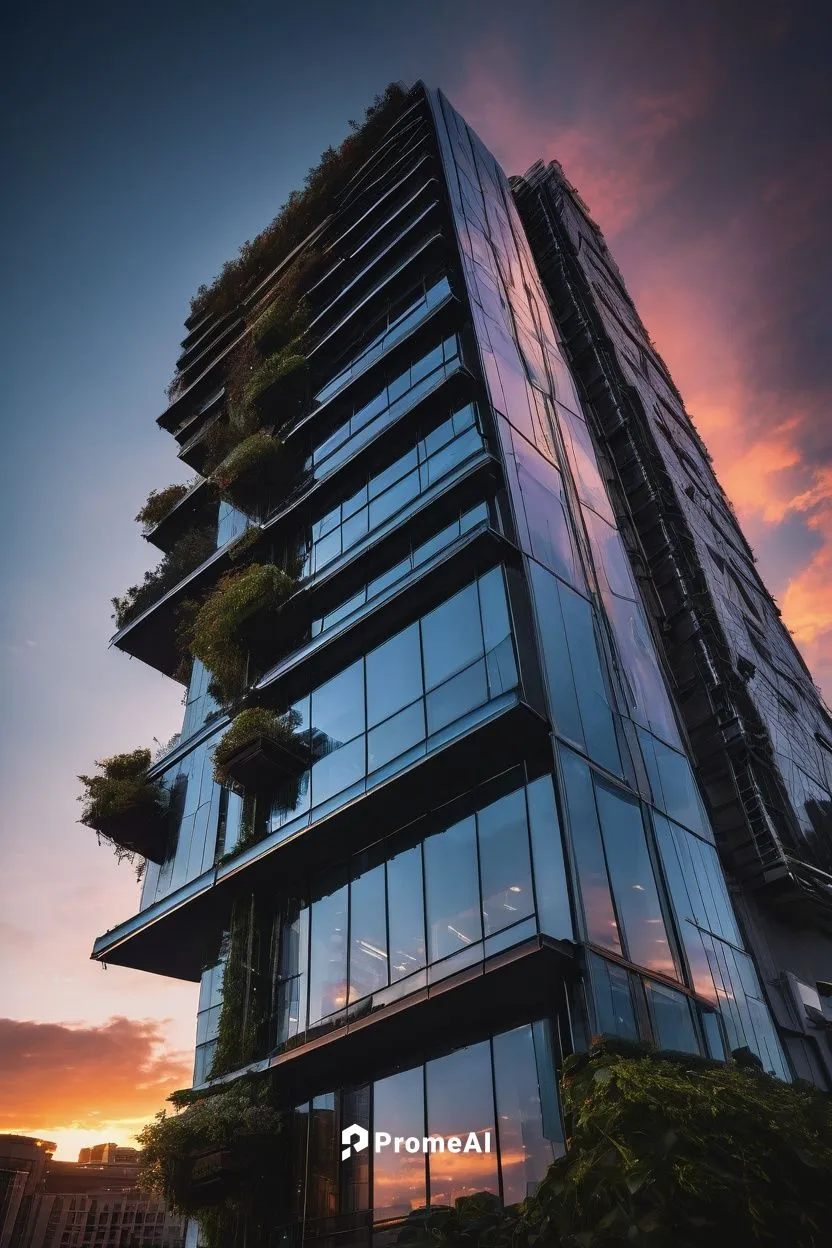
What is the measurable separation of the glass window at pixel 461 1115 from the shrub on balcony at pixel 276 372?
23.3 m

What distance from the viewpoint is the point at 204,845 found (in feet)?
75.7

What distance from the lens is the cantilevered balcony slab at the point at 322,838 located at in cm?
1694

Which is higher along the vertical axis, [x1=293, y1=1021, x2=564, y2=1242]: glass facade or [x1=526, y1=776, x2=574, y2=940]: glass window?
[x1=526, y1=776, x2=574, y2=940]: glass window

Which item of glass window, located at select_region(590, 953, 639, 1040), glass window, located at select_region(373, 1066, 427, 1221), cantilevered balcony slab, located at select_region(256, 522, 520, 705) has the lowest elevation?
glass window, located at select_region(373, 1066, 427, 1221)

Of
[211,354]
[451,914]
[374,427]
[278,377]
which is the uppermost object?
[211,354]

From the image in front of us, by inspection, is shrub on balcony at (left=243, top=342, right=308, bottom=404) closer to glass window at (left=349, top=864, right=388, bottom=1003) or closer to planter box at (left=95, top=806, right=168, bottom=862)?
planter box at (left=95, top=806, right=168, bottom=862)

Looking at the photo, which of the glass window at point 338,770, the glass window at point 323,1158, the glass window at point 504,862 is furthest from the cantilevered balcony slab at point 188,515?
the glass window at point 323,1158

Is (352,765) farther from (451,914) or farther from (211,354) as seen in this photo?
(211,354)

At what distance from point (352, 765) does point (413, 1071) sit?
6513mm

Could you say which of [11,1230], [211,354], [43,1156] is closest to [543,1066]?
[211,354]

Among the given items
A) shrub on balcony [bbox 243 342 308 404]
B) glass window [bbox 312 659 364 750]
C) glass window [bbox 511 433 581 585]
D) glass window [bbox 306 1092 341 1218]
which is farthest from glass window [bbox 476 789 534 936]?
shrub on balcony [bbox 243 342 308 404]

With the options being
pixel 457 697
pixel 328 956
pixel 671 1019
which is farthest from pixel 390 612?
pixel 671 1019

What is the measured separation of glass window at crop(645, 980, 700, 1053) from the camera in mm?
14531

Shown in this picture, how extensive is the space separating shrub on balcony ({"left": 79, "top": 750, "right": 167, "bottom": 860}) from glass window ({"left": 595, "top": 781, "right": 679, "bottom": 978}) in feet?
45.6
